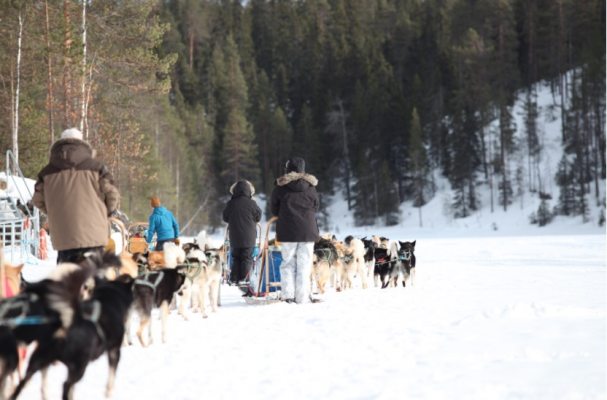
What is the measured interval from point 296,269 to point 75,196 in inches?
159

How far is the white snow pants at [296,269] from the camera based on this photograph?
28.3 ft

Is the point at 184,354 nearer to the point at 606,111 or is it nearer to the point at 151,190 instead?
the point at 151,190

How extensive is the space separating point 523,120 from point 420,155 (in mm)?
9056

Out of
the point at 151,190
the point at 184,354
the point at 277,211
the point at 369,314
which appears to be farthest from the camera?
the point at 151,190

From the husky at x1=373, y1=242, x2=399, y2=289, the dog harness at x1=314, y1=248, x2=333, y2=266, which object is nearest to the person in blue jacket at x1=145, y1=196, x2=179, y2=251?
A: the dog harness at x1=314, y1=248, x2=333, y2=266

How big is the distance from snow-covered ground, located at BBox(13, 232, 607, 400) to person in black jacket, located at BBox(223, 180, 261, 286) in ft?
3.04

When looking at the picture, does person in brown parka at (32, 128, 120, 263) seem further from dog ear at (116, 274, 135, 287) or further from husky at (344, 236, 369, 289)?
husky at (344, 236, 369, 289)

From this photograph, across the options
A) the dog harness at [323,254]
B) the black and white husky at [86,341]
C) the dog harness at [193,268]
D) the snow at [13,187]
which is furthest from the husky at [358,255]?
the snow at [13,187]

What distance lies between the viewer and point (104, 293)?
14.0ft

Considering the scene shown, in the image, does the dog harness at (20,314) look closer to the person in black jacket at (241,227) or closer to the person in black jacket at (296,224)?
the person in black jacket at (296,224)

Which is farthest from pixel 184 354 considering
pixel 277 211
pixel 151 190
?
pixel 151 190

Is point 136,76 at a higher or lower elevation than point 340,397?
higher

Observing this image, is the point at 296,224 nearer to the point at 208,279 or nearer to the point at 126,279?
the point at 208,279

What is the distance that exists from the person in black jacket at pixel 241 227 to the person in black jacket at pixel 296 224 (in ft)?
2.52
